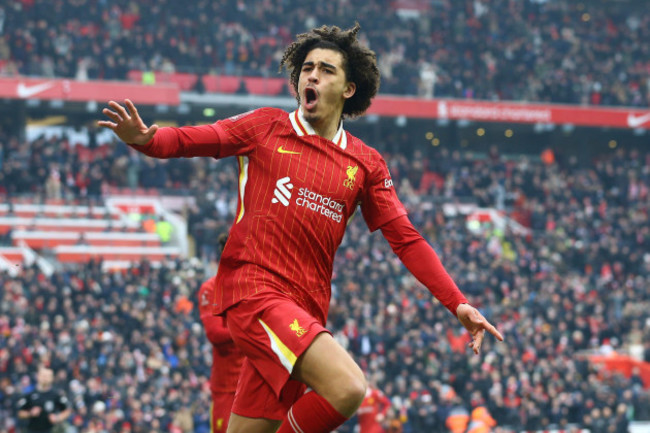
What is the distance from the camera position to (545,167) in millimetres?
33906

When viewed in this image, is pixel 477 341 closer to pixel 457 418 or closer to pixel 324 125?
pixel 324 125

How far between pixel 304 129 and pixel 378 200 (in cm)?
56

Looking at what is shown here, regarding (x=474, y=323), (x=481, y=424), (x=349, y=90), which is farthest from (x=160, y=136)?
(x=481, y=424)

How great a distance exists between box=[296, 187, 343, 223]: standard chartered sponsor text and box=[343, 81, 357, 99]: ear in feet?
2.16

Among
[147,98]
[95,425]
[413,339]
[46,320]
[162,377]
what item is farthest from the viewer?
[147,98]

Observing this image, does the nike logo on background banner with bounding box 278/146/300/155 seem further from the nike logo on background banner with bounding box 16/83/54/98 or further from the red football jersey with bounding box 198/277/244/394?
the nike logo on background banner with bounding box 16/83/54/98

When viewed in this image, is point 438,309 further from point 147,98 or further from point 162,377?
point 147,98

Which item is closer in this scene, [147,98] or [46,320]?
[46,320]

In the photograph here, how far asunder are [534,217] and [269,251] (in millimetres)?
25814

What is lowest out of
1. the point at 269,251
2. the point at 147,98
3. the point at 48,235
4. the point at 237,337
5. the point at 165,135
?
the point at 48,235

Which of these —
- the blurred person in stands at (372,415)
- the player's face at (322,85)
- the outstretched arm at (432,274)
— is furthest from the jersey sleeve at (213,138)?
the blurred person in stands at (372,415)

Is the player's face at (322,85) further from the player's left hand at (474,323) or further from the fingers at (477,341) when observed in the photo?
the fingers at (477,341)

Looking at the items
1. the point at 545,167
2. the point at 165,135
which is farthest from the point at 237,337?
the point at 545,167

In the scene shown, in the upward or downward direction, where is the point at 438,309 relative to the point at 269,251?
downward
